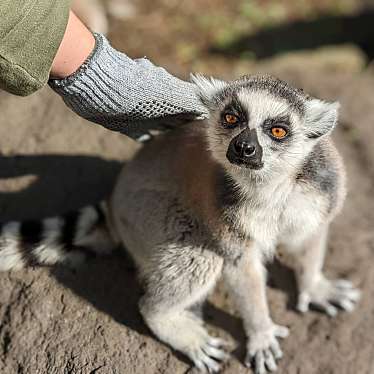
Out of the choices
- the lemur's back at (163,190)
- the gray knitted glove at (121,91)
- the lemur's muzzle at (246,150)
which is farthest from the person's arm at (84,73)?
the lemur's muzzle at (246,150)

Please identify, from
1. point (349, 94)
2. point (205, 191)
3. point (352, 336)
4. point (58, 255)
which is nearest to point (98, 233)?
point (58, 255)

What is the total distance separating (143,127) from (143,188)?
37 cm

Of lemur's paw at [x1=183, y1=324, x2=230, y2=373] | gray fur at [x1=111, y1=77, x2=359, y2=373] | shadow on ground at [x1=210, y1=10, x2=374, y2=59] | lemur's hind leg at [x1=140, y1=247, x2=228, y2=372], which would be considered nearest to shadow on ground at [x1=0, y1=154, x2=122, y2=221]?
gray fur at [x1=111, y1=77, x2=359, y2=373]

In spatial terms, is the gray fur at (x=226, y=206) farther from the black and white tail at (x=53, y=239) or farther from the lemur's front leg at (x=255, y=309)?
the black and white tail at (x=53, y=239)

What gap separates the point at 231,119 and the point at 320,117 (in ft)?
Result: 1.52

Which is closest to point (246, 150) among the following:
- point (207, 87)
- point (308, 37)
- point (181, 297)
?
point (207, 87)

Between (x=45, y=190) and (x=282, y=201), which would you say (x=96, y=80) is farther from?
(x=45, y=190)

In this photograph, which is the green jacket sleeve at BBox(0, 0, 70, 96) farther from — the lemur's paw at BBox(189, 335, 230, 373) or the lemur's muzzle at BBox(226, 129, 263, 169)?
the lemur's paw at BBox(189, 335, 230, 373)

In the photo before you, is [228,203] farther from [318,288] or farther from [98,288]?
[318,288]

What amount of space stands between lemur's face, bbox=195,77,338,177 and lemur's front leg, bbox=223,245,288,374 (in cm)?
57

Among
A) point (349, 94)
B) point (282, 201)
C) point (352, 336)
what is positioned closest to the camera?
point (282, 201)

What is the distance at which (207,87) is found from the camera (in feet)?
11.1

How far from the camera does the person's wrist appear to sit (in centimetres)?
294

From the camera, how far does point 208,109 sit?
3424 millimetres
